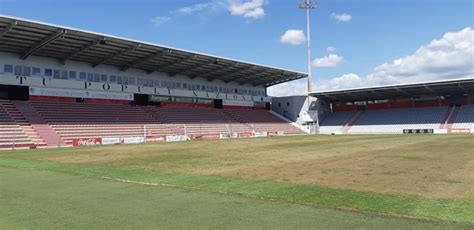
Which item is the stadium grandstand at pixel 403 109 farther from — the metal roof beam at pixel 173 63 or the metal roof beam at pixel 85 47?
the metal roof beam at pixel 85 47

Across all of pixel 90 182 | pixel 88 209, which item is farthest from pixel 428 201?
pixel 90 182

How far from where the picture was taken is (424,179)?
39.3 feet

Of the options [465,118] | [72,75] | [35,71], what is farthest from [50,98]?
[465,118]

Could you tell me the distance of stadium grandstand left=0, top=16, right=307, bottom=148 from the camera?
40.5 metres

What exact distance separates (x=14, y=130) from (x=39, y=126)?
3.01 m

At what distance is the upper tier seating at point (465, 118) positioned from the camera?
64438 mm

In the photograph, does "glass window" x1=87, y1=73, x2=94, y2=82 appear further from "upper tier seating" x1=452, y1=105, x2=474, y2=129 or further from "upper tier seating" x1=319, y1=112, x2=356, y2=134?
"upper tier seating" x1=452, y1=105, x2=474, y2=129

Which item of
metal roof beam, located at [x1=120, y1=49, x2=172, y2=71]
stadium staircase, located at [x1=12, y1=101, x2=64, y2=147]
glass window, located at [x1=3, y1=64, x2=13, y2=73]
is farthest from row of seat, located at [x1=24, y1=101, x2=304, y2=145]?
metal roof beam, located at [x1=120, y1=49, x2=172, y2=71]

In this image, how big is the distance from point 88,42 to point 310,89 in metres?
44.0

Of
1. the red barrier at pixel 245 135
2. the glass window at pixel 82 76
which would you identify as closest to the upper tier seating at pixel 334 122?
the red barrier at pixel 245 135

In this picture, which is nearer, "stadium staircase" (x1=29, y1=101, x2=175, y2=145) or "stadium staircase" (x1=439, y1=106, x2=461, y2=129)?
"stadium staircase" (x1=29, y1=101, x2=175, y2=145)

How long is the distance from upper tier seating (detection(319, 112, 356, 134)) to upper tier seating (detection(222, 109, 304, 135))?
19.2ft

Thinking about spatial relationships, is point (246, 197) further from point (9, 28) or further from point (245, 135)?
point (245, 135)

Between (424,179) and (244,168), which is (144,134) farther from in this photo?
(424,179)
